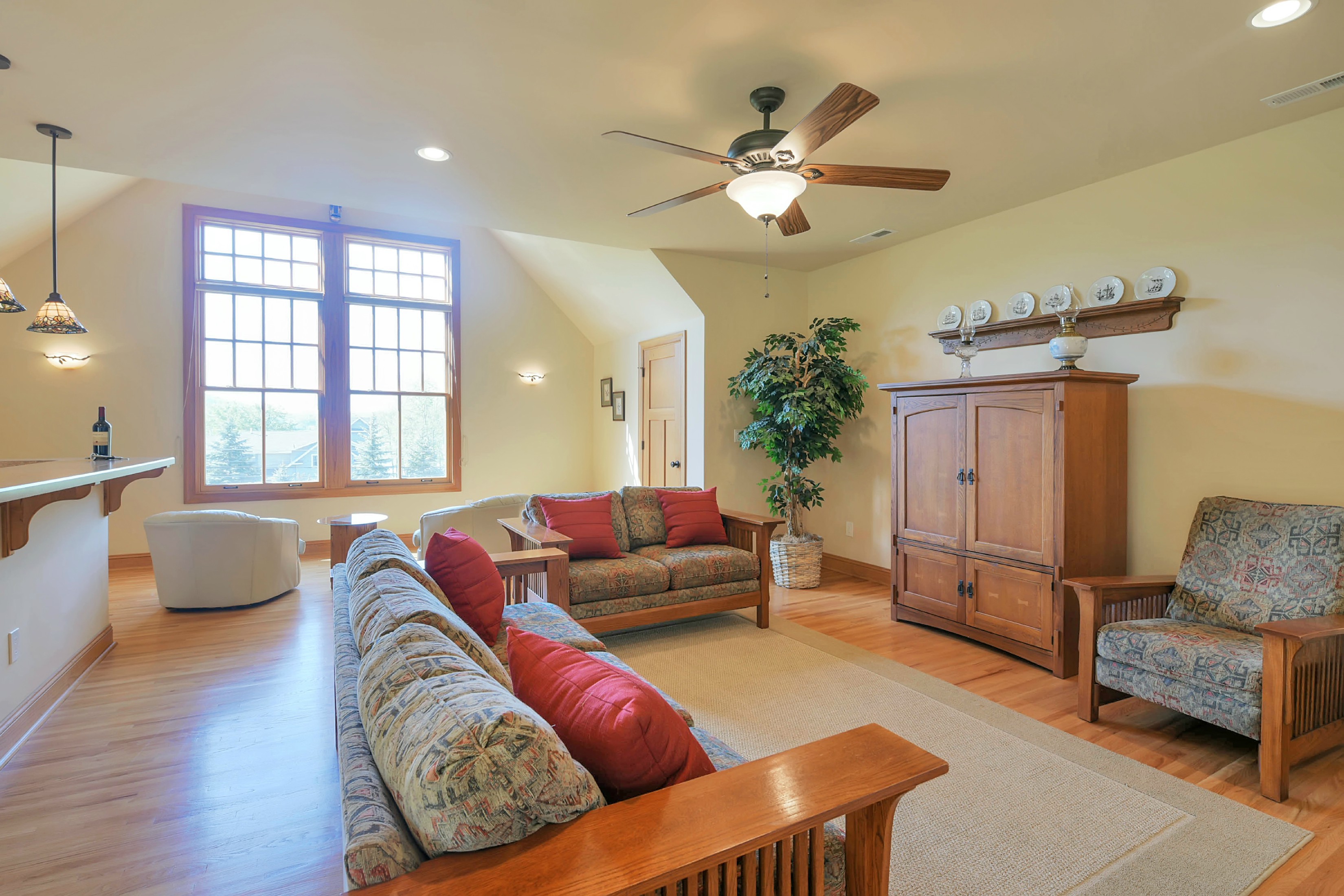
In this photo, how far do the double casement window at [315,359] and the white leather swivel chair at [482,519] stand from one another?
248cm

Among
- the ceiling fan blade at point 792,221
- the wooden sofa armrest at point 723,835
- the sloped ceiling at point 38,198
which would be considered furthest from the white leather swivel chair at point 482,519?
the wooden sofa armrest at point 723,835

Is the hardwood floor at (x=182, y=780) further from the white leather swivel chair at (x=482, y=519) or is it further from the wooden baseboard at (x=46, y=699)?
the white leather swivel chair at (x=482, y=519)

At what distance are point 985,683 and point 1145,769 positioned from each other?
2.83 feet

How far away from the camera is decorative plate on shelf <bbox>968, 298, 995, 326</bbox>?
4340mm

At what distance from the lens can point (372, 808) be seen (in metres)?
0.92

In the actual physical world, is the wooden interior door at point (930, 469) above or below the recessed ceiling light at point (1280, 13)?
below

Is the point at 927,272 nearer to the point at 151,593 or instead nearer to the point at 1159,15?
the point at 1159,15

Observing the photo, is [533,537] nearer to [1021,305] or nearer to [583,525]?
[583,525]

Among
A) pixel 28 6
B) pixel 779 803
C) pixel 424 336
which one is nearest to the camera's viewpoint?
pixel 779 803

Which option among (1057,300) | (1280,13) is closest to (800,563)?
(1057,300)

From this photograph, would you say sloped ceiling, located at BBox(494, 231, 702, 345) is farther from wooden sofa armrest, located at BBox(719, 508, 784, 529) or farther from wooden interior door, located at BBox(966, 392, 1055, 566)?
wooden interior door, located at BBox(966, 392, 1055, 566)

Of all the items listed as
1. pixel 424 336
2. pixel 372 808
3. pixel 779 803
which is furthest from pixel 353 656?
pixel 424 336

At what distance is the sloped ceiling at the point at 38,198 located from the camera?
4.35 m

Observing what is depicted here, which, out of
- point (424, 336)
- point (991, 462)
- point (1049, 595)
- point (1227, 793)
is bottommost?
point (1227, 793)
